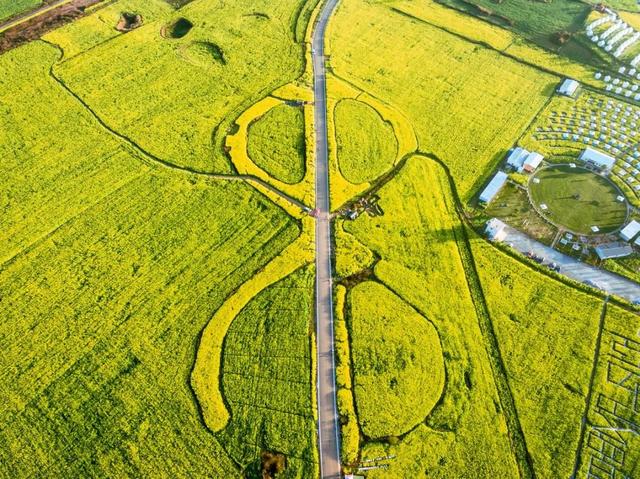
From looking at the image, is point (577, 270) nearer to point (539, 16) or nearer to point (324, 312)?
point (324, 312)

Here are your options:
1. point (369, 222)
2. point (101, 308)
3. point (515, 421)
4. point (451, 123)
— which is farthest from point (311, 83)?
point (515, 421)

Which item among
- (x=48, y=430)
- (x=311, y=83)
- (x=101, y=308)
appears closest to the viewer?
(x=48, y=430)

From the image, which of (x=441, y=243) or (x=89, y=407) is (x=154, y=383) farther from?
(x=441, y=243)

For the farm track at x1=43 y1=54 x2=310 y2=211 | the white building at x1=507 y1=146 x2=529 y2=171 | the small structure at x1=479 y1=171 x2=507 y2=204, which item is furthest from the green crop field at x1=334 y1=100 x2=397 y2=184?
the white building at x1=507 y1=146 x2=529 y2=171

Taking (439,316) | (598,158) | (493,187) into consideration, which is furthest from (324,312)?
(598,158)

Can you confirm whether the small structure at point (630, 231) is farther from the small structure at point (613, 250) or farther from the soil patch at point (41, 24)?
the soil patch at point (41, 24)

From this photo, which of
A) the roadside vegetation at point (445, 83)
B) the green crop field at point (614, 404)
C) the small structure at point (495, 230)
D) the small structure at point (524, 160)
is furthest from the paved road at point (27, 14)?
the green crop field at point (614, 404)
